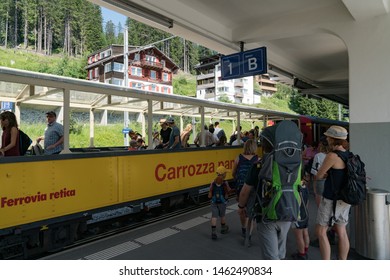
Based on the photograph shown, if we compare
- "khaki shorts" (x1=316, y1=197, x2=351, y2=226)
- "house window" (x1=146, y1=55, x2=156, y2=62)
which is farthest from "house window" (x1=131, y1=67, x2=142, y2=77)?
"khaki shorts" (x1=316, y1=197, x2=351, y2=226)

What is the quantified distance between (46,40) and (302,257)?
8014 cm

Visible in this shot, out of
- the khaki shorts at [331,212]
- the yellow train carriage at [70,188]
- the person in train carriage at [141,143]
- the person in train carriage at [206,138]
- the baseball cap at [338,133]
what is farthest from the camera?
the person in train carriage at [206,138]

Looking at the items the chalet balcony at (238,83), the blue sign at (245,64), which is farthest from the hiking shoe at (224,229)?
the chalet balcony at (238,83)

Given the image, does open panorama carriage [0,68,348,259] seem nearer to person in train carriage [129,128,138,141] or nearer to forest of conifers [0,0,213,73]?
person in train carriage [129,128,138,141]

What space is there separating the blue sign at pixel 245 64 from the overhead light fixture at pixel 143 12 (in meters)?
2.10

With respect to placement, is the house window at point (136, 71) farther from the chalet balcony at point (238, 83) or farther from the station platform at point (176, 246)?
the station platform at point (176, 246)

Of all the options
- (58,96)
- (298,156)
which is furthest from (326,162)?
(58,96)

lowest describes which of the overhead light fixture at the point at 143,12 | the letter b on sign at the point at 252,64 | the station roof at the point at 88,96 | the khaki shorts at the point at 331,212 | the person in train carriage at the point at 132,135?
the khaki shorts at the point at 331,212

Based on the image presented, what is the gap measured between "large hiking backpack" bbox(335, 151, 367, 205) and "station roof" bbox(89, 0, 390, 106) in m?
2.55

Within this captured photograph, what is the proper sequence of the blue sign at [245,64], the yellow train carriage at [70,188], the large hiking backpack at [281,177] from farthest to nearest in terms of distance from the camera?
the blue sign at [245,64]
the yellow train carriage at [70,188]
the large hiking backpack at [281,177]

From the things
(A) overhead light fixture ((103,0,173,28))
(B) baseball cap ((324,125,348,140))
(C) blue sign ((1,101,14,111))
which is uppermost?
(A) overhead light fixture ((103,0,173,28))

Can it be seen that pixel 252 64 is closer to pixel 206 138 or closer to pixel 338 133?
pixel 206 138

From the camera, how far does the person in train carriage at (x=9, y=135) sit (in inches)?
169

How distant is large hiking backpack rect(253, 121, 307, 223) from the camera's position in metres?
2.63
